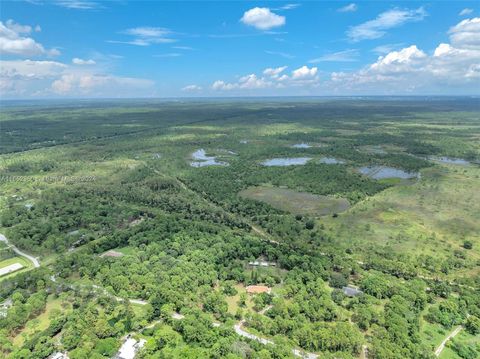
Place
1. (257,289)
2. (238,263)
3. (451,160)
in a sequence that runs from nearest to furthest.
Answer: (257,289), (238,263), (451,160)

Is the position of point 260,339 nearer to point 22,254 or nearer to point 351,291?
point 351,291

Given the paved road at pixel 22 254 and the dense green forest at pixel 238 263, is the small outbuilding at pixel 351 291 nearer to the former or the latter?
the dense green forest at pixel 238 263

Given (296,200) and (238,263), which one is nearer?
(238,263)

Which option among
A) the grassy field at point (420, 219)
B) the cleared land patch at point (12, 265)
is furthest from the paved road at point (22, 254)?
the grassy field at point (420, 219)

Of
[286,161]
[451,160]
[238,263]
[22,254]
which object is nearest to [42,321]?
[22,254]

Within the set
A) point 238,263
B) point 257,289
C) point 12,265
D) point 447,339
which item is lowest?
point 447,339

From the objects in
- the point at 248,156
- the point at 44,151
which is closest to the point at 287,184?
the point at 248,156

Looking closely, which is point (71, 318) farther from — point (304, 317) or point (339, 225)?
point (339, 225)
